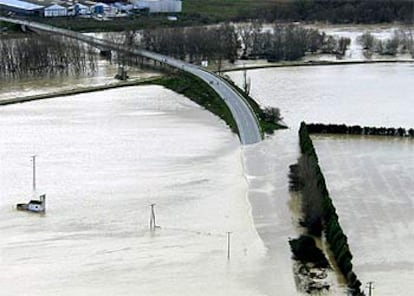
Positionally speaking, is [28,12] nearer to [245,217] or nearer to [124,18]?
[124,18]

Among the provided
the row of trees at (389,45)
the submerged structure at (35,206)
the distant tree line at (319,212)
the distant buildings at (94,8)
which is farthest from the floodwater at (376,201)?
the distant buildings at (94,8)

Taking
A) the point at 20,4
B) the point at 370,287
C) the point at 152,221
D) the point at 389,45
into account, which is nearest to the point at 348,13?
the point at 389,45

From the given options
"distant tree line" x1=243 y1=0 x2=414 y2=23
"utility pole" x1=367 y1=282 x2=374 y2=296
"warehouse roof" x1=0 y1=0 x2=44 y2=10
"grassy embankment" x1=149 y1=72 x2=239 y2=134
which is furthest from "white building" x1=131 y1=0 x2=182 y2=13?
"utility pole" x1=367 y1=282 x2=374 y2=296

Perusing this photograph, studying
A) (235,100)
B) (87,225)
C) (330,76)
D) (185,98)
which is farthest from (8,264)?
(330,76)

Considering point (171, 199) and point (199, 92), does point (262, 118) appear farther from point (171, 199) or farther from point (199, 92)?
point (171, 199)

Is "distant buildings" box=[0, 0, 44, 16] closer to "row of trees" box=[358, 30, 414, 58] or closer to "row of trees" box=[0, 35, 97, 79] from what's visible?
"row of trees" box=[0, 35, 97, 79]

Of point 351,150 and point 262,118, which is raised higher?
point 262,118
